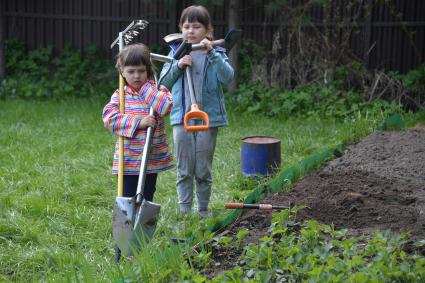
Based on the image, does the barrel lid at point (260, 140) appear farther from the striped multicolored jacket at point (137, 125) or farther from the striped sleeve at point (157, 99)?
the striped sleeve at point (157, 99)

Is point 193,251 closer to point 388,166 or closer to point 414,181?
point 414,181

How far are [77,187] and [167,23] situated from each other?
6.68 meters

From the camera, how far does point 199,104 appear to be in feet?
16.6

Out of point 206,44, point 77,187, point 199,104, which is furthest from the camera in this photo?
point 77,187

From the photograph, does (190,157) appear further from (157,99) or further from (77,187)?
(77,187)

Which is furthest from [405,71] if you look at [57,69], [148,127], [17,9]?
[148,127]

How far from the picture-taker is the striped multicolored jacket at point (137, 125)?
14.7 feet

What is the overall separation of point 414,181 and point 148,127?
207 centimetres

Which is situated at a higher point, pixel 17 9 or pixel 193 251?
pixel 17 9

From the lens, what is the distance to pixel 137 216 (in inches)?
158

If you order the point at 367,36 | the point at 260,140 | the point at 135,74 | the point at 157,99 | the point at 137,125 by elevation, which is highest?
the point at 367,36

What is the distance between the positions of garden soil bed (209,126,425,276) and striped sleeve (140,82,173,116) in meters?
0.82

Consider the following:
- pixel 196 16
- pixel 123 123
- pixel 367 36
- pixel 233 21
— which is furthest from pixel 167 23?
pixel 123 123

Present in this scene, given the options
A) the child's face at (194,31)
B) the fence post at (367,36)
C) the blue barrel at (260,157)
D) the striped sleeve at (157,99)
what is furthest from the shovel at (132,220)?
the fence post at (367,36)
